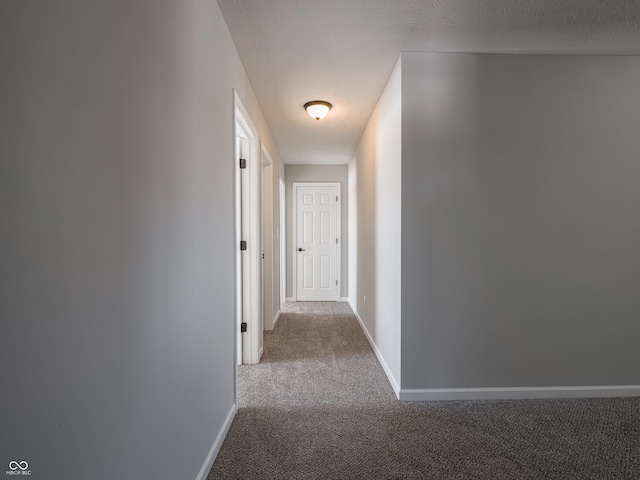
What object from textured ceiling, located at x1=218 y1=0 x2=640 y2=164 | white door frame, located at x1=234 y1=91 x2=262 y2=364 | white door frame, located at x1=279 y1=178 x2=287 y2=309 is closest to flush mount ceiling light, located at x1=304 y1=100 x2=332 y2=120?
textured ceiling, located at x1=218 y1=0 x2=640 y2=164

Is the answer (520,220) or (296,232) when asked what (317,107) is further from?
(296,232)

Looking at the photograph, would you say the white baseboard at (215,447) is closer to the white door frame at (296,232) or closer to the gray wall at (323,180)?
the white door frame at (296,232)

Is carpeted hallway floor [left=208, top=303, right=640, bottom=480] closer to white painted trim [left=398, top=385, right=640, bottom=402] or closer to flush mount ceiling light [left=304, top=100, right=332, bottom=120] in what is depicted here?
white painted trim [left=398, top=385, right=640, bottom=402]

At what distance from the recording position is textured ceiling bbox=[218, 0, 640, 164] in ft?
6.48

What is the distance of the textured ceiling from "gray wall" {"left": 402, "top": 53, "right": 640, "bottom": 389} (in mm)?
176

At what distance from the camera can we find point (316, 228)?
6266 millimetres

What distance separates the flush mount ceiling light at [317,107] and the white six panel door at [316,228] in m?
2.87

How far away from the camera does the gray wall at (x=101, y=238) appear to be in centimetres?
64

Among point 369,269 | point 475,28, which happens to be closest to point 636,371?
point 369,269

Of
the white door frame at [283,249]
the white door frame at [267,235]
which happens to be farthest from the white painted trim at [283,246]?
the white door frame at [267,235]

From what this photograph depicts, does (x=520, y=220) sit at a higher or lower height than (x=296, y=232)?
higher

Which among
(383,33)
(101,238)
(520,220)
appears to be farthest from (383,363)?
(101,238)

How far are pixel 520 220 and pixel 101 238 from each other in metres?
2.59

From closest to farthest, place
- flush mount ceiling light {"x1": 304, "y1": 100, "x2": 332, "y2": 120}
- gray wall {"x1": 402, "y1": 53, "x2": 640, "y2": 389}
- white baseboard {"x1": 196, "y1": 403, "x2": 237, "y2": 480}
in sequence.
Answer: white baseboard {"x1": 196, "y1": 403, "x2": 237, "y2": 480}
gray wall {"x1": 402, "y1": 53, "x2": 640, "y2": 389}
flush mount ceiling light {"x1": 304, "y1": 100, "x2": 332, "y2": 120}
